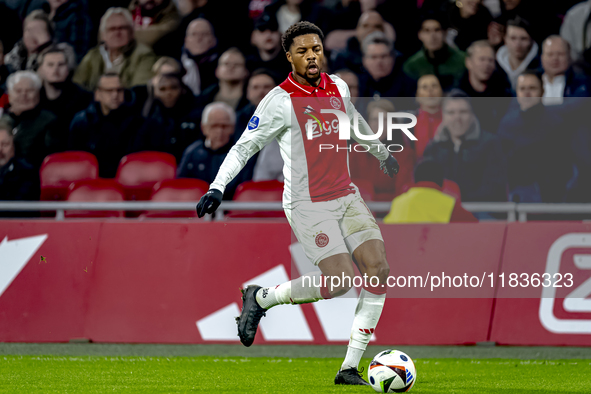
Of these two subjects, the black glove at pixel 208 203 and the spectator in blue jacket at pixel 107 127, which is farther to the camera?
the spectator in blue jacket at pixel 107 127

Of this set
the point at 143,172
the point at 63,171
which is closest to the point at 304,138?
the point at 143,172

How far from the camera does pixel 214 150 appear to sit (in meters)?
9.51

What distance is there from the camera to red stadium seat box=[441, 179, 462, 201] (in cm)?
807

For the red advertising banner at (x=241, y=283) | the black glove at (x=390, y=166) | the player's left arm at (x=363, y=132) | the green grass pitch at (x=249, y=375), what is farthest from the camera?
the red advertising banner at (x=241, y=283)

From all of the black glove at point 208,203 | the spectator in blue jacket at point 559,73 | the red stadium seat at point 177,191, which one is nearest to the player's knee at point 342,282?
the black glove at point 208,203

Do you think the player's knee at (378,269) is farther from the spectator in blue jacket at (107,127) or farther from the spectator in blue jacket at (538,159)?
the spectator in blue jacket at (107,127)

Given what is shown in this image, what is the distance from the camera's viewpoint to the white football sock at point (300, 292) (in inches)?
226

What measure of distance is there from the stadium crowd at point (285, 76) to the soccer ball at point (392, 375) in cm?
324

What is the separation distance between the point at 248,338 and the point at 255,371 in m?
0.59

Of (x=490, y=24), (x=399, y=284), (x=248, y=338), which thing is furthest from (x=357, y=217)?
(x=490, y=24)

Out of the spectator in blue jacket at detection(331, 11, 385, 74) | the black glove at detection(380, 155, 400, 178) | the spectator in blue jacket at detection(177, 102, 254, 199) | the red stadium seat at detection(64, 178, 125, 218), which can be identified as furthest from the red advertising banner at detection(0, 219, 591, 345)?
the spectator in blue jacket at detection(331, 11, 385, 74)

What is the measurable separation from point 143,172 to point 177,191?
888 mm

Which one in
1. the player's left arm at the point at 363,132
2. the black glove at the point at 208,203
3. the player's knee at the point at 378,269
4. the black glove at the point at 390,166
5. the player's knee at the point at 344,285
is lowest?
the player's knee at the point at 344,285

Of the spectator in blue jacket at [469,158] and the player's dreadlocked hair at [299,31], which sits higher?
the player's dreadlocked hair at [299,31]
